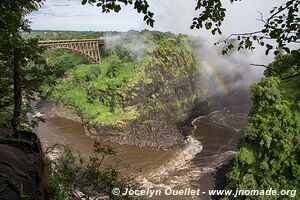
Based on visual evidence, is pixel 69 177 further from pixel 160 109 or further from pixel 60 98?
pixel 60 98

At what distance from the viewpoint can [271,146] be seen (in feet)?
73.0

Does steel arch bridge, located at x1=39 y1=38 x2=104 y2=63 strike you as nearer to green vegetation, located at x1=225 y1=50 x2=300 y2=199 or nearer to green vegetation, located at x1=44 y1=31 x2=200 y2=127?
green vegetation, located at x1=44 y1=31 x2=200 y2=127

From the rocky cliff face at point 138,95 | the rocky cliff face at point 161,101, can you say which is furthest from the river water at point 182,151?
the rocky cliff face at point 138,95

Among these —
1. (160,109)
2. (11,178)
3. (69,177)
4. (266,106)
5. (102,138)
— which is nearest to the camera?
(11,178)

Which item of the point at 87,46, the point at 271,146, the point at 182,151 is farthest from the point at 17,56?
the point at 87,46

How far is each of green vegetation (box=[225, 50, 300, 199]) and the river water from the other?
543 centimetres

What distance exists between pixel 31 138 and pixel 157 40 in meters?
47.8

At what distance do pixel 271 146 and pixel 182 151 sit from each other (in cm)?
1489

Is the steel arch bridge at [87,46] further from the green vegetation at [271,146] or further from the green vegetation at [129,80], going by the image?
the green vegetation at [271,146]

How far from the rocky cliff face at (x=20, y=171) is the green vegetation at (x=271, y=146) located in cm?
1591

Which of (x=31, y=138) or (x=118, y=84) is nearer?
(x=31, y=138)

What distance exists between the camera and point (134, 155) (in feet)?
117

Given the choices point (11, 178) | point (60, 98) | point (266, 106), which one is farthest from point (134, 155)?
point (11, 178)

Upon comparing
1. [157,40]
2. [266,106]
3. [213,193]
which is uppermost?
[157,40]
